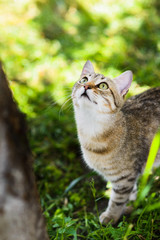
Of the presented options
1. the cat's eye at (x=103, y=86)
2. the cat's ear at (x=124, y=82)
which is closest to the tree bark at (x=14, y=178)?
the cat's eye at (x=103, y=86)

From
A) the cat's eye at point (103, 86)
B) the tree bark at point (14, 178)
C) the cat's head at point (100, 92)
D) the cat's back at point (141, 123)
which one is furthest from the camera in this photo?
the cat's back at point (141, 123)

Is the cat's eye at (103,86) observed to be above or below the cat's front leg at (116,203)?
above

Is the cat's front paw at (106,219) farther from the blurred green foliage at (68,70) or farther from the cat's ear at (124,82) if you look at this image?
the cat's ear at (124,82)

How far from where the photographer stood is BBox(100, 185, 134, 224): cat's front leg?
2371 mm

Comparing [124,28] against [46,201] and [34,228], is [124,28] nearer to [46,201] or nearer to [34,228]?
[46,201]

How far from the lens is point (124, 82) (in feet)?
7.79

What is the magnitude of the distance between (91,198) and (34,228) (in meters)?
1.53

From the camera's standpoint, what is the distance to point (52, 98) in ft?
13.8

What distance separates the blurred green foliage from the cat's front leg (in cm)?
14

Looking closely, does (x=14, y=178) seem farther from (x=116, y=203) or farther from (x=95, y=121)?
(x=116, y=203)

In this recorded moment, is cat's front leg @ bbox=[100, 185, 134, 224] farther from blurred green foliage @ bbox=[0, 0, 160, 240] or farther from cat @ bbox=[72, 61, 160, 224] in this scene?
blurred green foliage @ bbox=[0, 0, 160, 240]

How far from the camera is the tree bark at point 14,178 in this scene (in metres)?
1.16

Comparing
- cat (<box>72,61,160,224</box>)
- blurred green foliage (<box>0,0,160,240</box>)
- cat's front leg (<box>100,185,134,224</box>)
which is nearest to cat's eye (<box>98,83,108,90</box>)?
cat (<box>72,61,160,224</box>)

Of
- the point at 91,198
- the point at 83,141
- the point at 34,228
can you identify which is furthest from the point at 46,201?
the point at 34,228
